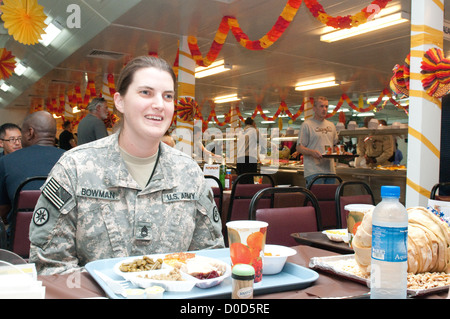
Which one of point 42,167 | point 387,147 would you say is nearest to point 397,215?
point 42,167

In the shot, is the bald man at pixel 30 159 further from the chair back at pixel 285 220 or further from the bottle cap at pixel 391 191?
the bottle cap at pixel 391 191

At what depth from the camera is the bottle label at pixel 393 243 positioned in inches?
37.3

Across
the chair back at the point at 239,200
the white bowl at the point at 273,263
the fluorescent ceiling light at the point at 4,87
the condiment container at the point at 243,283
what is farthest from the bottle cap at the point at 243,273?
the fluorescent ceiling light at the point at 4,87

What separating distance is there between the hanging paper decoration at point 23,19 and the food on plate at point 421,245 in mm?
3063

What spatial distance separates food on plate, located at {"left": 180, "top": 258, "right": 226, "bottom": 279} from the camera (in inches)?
41.0

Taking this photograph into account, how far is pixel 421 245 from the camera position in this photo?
3.77ft

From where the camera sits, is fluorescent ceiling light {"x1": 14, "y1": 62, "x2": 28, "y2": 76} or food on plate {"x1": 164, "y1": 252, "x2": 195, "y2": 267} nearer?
food on plate {"x1": 164, "y1": 252, "x2": 195, "y2": 267}

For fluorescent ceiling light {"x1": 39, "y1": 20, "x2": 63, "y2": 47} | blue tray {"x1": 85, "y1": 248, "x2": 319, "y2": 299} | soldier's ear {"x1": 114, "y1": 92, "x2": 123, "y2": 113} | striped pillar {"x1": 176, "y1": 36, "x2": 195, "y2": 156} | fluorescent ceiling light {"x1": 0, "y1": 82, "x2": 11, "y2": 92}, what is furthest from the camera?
fluorescent ceiling light {"x1": 0, "y1": 82, "x2": 11, "y2": 92}

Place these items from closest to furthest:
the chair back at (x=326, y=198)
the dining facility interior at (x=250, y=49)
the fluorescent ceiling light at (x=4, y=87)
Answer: the chair back at (x=326, y=198) < the dining facility interior at (x=250, y=49) < the fluorescent ceiling light at (x=4, y=87)

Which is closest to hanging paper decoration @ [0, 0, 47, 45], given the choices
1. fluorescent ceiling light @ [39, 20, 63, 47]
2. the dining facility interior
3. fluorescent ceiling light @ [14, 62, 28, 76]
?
the dining facility interior

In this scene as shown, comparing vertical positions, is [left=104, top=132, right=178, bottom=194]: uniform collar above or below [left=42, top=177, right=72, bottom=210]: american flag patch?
above

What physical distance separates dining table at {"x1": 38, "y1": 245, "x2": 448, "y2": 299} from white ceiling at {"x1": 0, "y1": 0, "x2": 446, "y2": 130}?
5.12 metres

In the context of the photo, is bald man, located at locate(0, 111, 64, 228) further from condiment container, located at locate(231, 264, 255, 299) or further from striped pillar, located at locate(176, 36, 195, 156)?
striped pillar, located at locate(176, 36, 195, 156)
